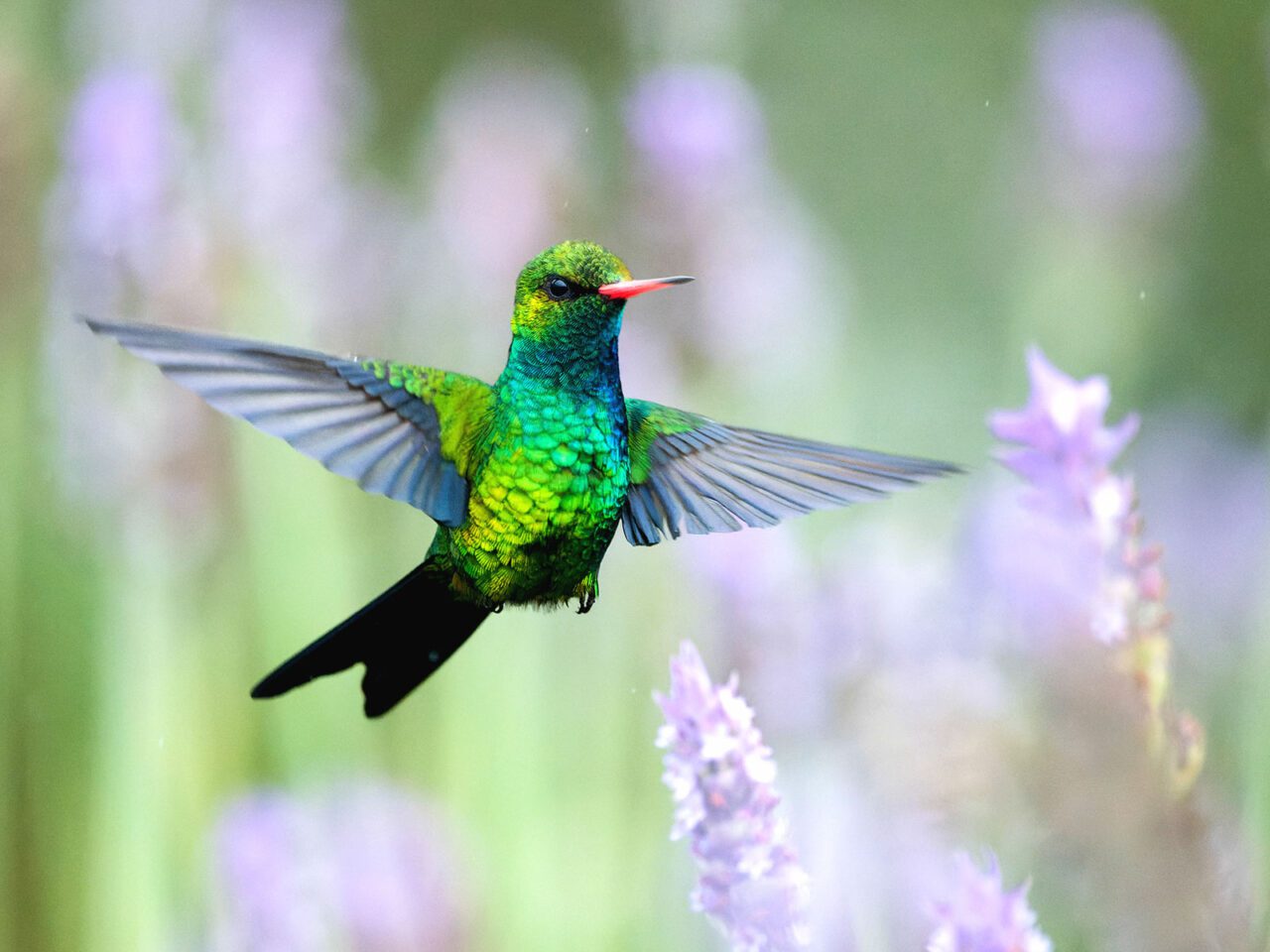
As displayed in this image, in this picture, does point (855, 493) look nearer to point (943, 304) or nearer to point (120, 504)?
point (120, 504)

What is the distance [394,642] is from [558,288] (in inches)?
6.4

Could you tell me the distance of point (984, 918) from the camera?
0.48 m

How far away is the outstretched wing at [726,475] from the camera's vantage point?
0.51 meters

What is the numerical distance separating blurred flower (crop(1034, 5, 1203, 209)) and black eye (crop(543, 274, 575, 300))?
71 cm

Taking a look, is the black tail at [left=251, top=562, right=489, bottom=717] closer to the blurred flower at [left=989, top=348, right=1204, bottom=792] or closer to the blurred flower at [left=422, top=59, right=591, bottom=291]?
the blurred flower at [left=989, top=348, right=1204, bottom=792]

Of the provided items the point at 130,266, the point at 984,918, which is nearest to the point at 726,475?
the point at 984,918

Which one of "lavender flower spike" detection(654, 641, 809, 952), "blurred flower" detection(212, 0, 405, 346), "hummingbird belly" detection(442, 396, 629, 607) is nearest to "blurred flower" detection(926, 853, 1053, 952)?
"lavender flower spike" detection(654, 641, 809, 952)

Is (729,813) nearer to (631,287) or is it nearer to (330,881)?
(631,287)

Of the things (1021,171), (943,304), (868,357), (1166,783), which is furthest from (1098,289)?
(1166,783)

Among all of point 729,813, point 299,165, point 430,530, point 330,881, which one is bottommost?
point 330,881

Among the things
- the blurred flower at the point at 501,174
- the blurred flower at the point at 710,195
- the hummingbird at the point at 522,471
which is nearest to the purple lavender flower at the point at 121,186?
the blurred flower at the point at 501,174

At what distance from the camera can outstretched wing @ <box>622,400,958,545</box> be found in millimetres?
508

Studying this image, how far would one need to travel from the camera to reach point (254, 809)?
0.87 m

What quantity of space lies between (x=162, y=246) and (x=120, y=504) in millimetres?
181
